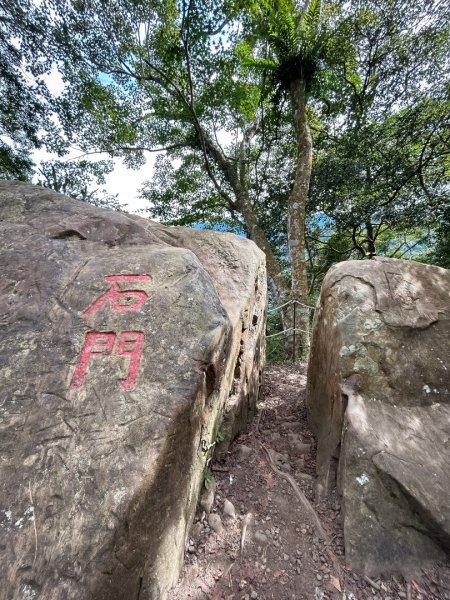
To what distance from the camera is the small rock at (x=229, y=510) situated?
7.27 feet

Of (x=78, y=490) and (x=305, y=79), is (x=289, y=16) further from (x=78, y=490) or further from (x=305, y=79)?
(x=78, y=490)

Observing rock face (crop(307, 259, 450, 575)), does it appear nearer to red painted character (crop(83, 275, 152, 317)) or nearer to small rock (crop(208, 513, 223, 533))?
small rock (crop(208, 513, 223, 533))

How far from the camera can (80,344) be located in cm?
191

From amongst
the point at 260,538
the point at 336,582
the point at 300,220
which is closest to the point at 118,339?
the point at 260,538

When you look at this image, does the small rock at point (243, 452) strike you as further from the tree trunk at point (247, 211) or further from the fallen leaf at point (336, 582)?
the tree trunk at point (247, 211)

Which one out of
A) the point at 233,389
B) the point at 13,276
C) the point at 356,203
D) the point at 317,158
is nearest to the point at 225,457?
the point at 233,389

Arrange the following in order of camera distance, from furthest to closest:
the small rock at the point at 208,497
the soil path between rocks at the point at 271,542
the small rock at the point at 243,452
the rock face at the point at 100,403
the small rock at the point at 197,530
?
the small rock at the point at 243,452 < the small rock at the point at 208,497 < the small rock at the point at 197,530 < the soil path between rocks at the point at 271,542 < the rock face at the point at 100,403

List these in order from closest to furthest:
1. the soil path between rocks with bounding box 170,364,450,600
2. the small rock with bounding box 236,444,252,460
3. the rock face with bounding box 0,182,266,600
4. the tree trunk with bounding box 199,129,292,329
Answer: the rock face with bounding box 0,182,266,600
the soil path between rocks with bounding box 170,364,450,600
the small rock with bounding box 236,444,252,460
the tree trunk with bounding box 199,129,292,329

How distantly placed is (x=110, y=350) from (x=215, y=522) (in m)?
1.49

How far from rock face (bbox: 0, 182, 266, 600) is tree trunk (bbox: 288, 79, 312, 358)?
152 inches

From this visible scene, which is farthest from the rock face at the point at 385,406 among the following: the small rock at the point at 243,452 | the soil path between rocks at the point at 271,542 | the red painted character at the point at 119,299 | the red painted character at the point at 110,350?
the red painted character at the point at 119,299

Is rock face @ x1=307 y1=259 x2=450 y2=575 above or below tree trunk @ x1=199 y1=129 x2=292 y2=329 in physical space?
below

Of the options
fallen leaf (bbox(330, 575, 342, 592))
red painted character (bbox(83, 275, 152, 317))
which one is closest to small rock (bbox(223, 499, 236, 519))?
fallen leaf (bbox(330, 575, 342, 592))

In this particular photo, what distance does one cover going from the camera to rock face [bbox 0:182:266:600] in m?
1.29
